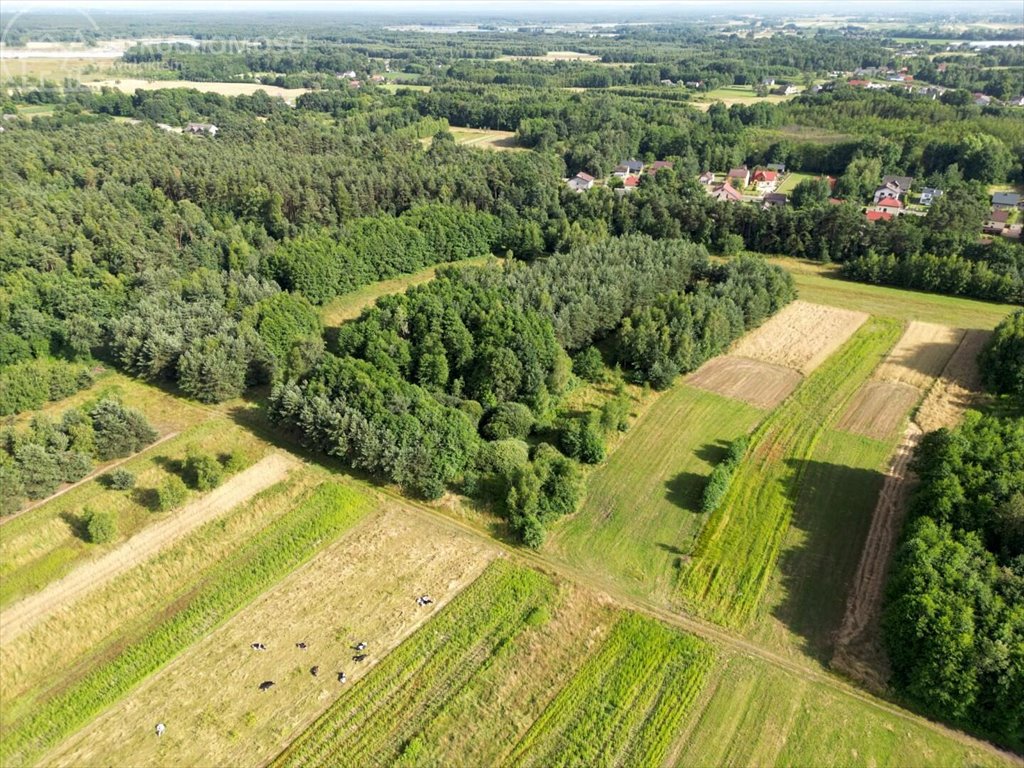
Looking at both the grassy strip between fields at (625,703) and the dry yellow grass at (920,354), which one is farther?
the dry yellow grass at (920,354)

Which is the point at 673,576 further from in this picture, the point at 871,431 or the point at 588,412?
the point at 871,431

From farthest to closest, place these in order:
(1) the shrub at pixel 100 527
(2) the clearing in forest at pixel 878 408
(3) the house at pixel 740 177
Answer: (3) the house at pixel 740 177 → (2) the clearing in forest at pixel 878 408 → (1) the shrub at pixel 100 527

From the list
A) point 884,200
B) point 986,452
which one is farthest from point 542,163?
point 986,452

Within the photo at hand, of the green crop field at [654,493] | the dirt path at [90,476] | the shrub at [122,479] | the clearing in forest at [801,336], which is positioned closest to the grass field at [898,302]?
the clearing in forest at [801,336]

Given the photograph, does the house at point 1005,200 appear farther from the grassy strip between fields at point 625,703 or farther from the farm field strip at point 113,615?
the farm field strip at point 113,615

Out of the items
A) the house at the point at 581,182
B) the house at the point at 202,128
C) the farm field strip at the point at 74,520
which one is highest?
the house at the point at 202,128

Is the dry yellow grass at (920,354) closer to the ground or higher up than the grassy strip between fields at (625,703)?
higher up

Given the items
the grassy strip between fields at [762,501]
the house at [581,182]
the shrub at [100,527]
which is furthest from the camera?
the house at [581,182]
